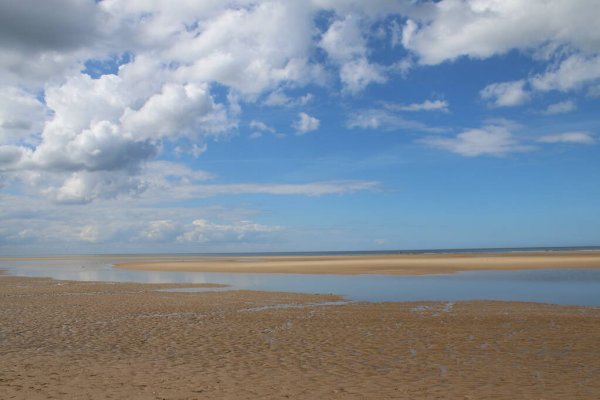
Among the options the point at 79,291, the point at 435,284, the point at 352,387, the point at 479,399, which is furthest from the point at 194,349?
the point at 435,284

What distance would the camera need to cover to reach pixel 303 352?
13609 mm

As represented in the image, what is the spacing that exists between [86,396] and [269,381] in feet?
12.5

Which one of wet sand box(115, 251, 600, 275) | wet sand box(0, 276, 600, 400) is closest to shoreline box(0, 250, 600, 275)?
wet sand box(115, 251, 600, 275)

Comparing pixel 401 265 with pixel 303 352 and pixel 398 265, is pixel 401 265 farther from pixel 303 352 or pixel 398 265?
pixel 303 352

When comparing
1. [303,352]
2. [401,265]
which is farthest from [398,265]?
[303,352]

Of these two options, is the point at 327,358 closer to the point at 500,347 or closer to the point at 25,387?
the point at 500,347

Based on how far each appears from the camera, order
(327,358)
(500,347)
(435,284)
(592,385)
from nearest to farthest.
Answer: (592,385) → (327,358) → (500,347) → (435,284)

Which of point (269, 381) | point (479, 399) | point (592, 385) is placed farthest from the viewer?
point (269, 381)

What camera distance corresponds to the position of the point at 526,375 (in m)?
10.9

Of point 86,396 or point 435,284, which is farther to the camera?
point 435,284

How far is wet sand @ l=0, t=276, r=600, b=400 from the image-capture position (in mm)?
10031

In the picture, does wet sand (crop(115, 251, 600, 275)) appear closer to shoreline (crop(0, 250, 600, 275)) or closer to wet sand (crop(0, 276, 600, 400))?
shoreline (crop(0, 250, 600, 275))

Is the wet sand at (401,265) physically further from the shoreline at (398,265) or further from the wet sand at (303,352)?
the wet sand at (303,352)

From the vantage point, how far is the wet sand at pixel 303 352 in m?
10.0
